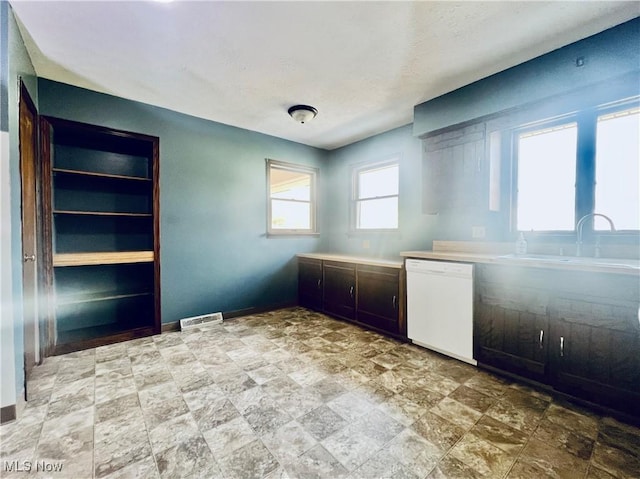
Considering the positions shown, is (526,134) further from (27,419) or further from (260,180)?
(27,419)

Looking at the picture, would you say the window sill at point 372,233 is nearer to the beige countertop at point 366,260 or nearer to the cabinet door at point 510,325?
the beige countertop at point 366,260

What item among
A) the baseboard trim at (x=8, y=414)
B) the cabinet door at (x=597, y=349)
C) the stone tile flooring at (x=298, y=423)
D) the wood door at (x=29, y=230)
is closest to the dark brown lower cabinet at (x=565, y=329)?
the cabinet door at (x=597, y=349)

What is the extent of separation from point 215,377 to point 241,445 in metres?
0.86

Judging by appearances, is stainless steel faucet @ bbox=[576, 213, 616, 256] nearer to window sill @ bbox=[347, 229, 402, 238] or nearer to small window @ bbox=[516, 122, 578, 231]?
small window @ bbox=[516, 122, 578, 231]

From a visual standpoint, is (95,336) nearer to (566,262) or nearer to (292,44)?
(292,44)

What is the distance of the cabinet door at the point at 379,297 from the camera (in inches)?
125

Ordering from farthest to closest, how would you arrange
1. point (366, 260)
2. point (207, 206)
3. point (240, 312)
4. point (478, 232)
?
1. point (240, 312)
2. point (207, 206)
3. point (366, 260)
4. point (478, 232)

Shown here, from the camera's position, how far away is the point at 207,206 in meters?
3.71

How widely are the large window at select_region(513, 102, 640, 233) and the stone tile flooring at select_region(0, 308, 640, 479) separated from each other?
150 cm

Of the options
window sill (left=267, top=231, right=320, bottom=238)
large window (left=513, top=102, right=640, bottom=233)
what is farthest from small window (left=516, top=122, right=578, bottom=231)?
window sill (left=267, top=231, right=320, bottom=238)

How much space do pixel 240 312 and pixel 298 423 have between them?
243 centimetres

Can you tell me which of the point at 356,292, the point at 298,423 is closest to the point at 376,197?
the point at 356,292

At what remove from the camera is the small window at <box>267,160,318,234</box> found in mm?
4375

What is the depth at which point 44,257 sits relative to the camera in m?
2.68
